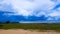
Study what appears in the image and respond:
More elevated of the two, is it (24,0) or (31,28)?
(24,0)

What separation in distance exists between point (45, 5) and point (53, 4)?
0.09 meters

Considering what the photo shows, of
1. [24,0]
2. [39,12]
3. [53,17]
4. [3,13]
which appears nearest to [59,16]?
[53,17]

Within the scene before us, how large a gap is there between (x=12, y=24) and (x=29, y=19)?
193mm

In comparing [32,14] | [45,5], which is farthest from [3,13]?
[45,5]

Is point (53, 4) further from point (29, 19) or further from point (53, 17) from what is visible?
point (29, 19)

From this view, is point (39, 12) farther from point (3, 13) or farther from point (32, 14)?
point (3, 13)

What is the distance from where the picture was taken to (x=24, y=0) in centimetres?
242

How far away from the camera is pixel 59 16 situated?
2.42 m

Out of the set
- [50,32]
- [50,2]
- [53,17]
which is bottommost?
[50,32]

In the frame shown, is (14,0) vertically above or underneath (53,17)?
above

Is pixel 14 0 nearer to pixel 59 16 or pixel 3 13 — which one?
pixel 3 13

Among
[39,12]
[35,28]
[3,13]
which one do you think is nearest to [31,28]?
[35,28]

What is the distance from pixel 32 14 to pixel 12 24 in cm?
24

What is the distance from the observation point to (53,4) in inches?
95.2
